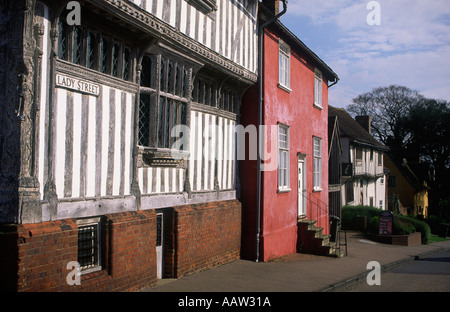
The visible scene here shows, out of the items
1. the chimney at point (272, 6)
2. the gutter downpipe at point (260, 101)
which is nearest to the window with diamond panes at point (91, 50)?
the gutter downpipe at point (260, 101)

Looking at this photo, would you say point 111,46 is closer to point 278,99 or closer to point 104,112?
point 104,112

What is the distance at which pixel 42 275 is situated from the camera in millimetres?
Result: 5645

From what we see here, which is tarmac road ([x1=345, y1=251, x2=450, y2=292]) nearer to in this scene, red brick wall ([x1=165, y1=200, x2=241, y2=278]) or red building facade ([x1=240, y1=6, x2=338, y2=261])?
red building facade ([x1=240, y1=6, x2=338, y2=261])

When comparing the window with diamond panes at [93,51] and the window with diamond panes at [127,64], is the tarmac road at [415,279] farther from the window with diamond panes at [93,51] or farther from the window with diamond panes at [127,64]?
the window with diamond panes at [93,51]

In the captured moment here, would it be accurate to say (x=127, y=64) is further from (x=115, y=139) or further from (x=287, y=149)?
(x=287, y=149)

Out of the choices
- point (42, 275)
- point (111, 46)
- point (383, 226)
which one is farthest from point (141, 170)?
point (383, 226)

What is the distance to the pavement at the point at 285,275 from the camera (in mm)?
8656

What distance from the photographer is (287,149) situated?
14.1 m

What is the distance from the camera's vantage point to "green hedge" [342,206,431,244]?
21.3 m

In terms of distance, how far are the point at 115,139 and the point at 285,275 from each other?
5487 millimetres

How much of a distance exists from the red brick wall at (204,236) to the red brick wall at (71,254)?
917mm

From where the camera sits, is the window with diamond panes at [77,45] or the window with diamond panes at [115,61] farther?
the window with diamond panes at [115,61]

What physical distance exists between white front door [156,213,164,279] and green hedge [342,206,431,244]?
51.7 feet

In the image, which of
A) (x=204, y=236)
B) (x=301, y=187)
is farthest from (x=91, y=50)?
(x=301, y=187)
